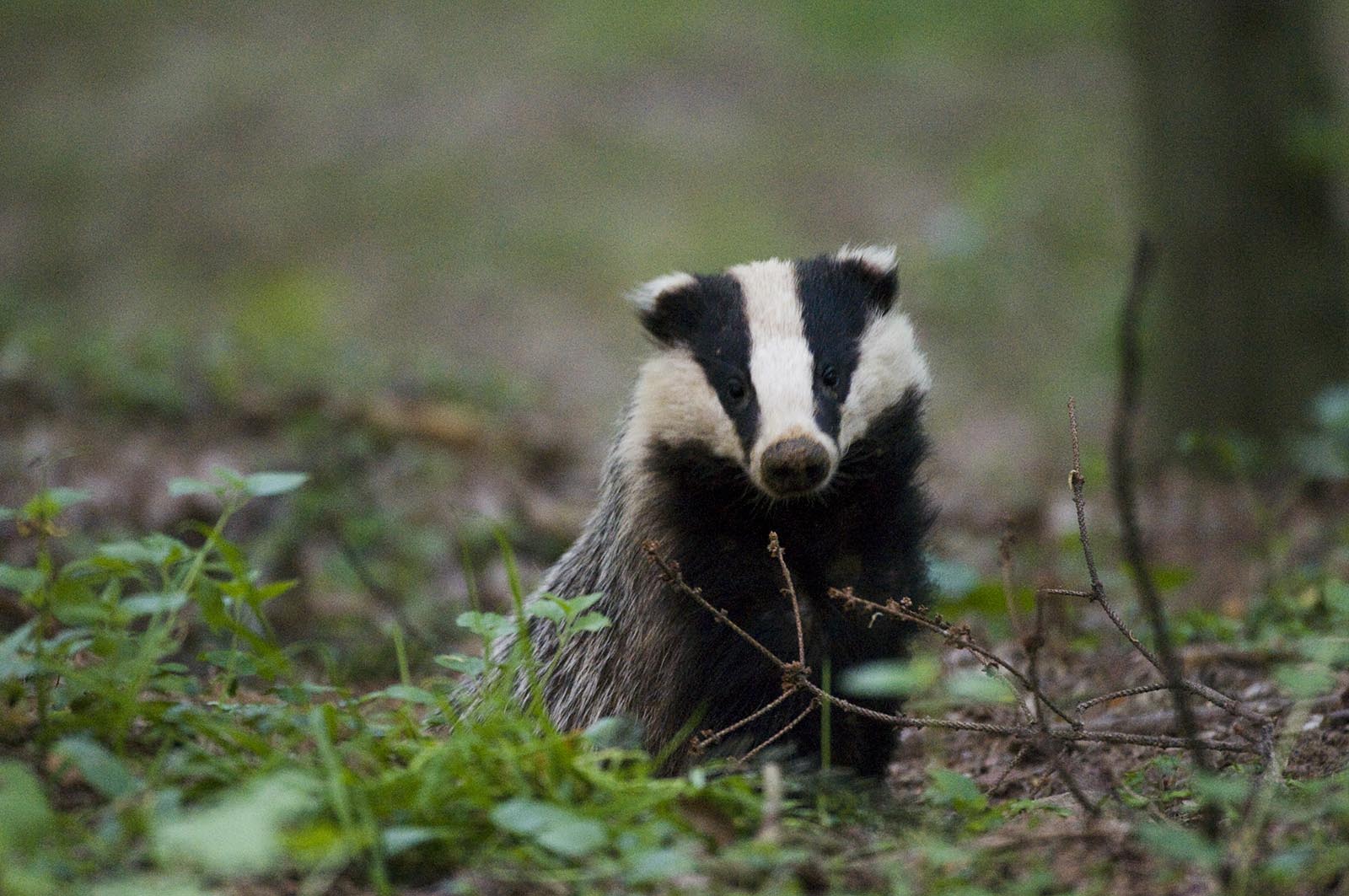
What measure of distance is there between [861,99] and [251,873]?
14564 mm

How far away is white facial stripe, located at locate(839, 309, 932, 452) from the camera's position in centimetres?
341

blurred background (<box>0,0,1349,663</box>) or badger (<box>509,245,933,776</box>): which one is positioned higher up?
blurred background (<box>0,0,1349,663</box>)

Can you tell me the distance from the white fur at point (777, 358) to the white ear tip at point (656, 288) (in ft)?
0.44

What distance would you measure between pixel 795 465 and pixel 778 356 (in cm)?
40

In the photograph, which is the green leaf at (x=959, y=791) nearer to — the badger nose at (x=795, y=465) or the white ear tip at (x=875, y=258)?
the badger nose at (x=795, y=465)

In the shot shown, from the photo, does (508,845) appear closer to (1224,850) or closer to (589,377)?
(1224,850)

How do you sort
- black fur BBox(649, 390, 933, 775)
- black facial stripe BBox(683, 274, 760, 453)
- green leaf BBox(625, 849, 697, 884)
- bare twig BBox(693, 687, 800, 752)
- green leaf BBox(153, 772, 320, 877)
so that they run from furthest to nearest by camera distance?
1. black facial stripe BBox(683, 274, 760, 453)
2. black fur BBox(649, 390, 933, 775)
3. bare twig BBox(693, 687, 800, 752)
4. green leaf BBox(625, 849, 697, 884)
5. green leaf BBox(153, 772, 320, 877)

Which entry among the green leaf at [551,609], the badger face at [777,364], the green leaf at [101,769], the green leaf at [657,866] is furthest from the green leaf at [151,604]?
the badger face at [777,364]

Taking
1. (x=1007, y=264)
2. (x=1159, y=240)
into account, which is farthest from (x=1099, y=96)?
(x=1159, y=240)

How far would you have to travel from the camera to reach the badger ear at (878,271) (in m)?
3.72

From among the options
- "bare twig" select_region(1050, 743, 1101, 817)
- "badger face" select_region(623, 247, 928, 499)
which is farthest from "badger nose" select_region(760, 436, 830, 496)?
"bare twig" select_region(1050, 743, 1101, 817)

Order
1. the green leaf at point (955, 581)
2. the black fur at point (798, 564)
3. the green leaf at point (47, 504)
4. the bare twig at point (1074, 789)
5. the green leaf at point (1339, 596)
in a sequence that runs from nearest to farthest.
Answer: the bare twig at point (1074, 789)
the green leaf at point (47, 504)
the green leaf at point (1339, 596)
the black fur at point (798, 564)
the green leaf at point (955, 581)

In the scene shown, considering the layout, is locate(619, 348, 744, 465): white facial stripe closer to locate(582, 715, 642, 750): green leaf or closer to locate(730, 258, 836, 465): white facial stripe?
locate(730, 258, 836, 465): white facial stripe

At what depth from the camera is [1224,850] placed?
2.08 metres
